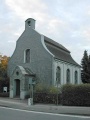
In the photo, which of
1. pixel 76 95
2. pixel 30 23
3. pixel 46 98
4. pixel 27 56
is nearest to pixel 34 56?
pixel 27 56

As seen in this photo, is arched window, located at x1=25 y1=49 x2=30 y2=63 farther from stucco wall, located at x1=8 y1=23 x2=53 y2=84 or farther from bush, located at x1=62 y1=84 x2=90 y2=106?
bush, located at x1=62 y1=84 x2=90 y2=106

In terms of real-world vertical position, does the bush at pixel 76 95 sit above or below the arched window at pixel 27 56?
below

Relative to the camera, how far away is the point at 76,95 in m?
27.4

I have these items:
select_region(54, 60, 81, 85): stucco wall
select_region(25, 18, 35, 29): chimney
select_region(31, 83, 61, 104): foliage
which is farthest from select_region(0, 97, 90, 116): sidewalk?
select_region(25, 18, 35, 29): chimney

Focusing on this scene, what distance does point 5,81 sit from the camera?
4188 centimetres

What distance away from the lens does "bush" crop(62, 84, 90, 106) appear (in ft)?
88.3

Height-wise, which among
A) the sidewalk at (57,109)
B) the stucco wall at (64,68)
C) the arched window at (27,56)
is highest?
the arched window at (27,56)

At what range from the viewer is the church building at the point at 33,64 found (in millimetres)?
38047

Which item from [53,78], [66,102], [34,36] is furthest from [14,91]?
[66,102]

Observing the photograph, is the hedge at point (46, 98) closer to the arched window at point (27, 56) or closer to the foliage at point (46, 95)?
the foliage at point (46, 95)

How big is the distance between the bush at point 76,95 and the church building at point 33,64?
9.10 m

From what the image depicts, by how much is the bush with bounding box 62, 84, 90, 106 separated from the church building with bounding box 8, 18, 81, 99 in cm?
910

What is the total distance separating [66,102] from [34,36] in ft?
52.3

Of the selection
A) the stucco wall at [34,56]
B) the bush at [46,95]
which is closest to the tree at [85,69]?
the stucco wall at [34,56]
